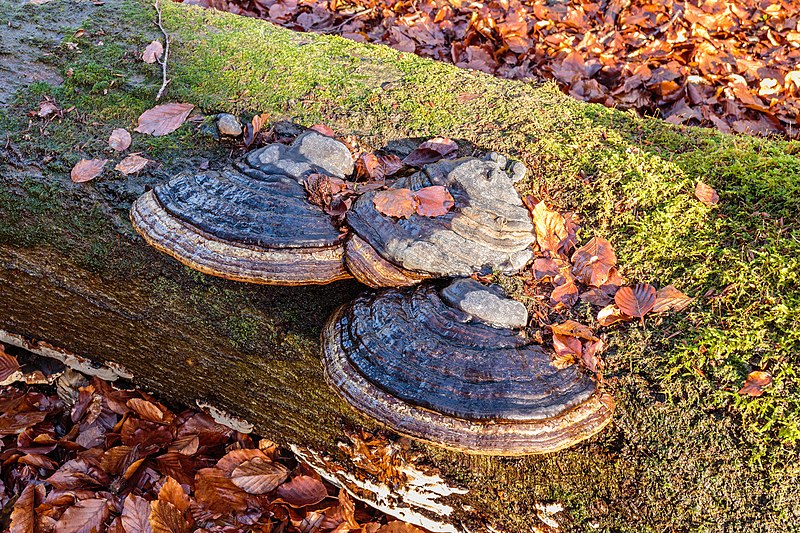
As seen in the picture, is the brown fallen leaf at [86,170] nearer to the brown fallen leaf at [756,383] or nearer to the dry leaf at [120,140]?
the dry leaf at [120,140]

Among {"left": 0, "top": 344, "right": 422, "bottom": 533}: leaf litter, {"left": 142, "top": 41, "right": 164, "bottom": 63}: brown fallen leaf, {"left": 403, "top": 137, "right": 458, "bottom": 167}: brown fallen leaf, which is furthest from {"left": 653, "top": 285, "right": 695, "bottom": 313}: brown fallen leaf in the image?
{"left": 142, "top": 41, "right": 164, "bottom": 63}: brown fallen leaf

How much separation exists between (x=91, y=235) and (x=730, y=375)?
3269 mm

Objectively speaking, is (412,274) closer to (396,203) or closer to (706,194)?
(396,203)

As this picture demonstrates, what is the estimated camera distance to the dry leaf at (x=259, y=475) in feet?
11.3

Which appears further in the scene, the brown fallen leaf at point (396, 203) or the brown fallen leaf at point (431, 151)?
the brown fallen leaf at point (431, 151)

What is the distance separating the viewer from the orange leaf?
2.45 meters

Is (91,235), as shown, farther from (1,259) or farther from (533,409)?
(533,409)

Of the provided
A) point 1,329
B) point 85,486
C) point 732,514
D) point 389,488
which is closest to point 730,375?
point 732,514

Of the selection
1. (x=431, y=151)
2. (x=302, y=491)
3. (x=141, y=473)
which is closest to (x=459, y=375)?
(x=431, y=151)

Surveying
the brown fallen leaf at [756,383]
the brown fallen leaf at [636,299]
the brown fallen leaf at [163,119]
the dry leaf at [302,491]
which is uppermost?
the brown fallen leaf at [163,119]

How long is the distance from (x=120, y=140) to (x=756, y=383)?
136 inches

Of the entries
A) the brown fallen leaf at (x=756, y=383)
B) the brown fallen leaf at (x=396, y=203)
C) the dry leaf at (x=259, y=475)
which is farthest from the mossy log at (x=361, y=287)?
the brown fallen leaf at (x=396, y=203)

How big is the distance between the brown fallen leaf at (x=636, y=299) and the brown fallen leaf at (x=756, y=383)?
0.47 m

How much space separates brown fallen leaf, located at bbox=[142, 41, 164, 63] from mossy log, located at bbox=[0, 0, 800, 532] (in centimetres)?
8
